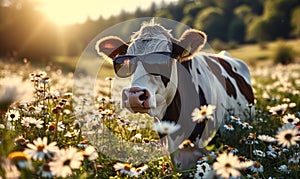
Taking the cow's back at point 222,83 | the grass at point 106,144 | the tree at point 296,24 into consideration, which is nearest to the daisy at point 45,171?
the grass at point 106,144

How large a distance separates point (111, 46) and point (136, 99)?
62.8 inches

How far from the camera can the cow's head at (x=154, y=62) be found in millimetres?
4047

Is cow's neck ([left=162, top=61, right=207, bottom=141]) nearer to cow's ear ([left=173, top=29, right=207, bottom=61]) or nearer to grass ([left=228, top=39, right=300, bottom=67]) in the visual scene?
cow's ear ([left=173, top=29, right=207, bottom=61])

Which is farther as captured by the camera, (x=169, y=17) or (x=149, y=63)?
(x=169, y=17)

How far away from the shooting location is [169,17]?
139ft

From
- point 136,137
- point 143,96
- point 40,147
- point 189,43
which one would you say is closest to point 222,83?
point 189,43

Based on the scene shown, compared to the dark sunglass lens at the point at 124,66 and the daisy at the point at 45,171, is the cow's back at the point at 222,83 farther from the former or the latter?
the daisy at the point at 45,171

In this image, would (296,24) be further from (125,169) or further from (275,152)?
(125,169)

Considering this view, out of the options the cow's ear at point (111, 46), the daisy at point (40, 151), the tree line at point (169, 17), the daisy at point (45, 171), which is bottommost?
the daisy at point (45, 171)

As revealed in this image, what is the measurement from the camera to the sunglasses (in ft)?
14.3

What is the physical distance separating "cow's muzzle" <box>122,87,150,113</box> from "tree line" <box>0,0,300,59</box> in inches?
77.5

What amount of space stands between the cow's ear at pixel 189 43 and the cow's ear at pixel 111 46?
0.72 meters

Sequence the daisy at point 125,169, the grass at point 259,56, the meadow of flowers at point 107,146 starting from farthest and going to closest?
the grass at point 259,56, the daisy at point 125,169, the meadow of flowers at point 107,146

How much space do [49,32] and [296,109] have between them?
38394 mm
